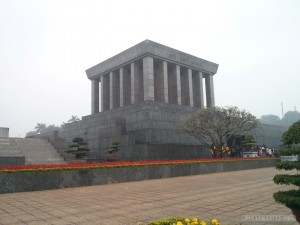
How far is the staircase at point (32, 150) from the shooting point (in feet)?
77.6

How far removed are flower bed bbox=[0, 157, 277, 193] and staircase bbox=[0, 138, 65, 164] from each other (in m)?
7.87

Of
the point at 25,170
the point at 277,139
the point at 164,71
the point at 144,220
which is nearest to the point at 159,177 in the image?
the point at 25,170

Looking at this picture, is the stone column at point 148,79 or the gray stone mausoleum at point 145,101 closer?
the gray stone mausoleum at point 145,101

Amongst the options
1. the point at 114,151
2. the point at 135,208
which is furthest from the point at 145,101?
the point at 135,208

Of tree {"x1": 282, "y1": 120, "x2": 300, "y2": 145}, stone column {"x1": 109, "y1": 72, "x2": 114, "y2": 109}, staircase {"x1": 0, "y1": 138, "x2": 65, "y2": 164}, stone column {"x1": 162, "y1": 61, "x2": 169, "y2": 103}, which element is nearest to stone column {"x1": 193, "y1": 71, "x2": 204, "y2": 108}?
stone column {"x1": 162, "y1": 61, "x2": 169, "y2": 103}

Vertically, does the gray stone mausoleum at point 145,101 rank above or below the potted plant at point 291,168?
above

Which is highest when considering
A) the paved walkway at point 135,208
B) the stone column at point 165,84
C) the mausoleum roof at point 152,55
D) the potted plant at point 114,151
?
the mausoleum roof at point 152,55

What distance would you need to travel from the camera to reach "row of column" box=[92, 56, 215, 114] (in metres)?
36.9

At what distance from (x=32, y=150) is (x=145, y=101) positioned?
1222 cm

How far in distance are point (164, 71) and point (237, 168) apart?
1820cm

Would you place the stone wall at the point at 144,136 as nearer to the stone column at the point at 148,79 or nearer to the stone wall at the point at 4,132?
the stone column at the point at 148,79

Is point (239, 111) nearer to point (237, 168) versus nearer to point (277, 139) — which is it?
point (237, 168)

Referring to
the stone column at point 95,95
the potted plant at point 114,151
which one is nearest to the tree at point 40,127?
the stone column at point 95,95

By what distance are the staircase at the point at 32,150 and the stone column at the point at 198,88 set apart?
2486cm
